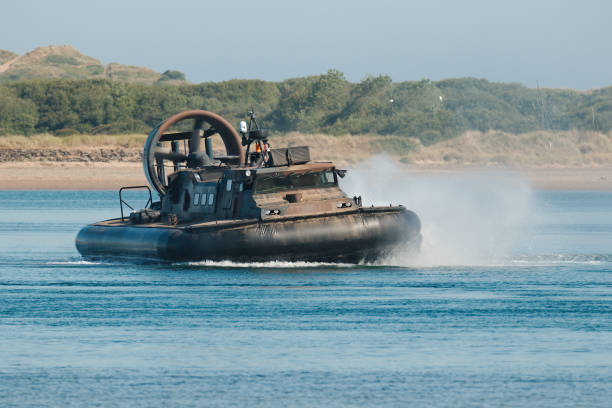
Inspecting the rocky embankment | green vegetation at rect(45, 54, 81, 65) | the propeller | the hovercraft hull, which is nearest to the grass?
the rocky embankment

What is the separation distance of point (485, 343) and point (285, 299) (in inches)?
214

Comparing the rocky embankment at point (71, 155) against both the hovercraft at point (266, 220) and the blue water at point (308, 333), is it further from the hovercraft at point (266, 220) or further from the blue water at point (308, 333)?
the hovercraft at point (266, 220)

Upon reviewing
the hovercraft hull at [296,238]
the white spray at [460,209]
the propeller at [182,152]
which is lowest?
the white spray at [460,209]

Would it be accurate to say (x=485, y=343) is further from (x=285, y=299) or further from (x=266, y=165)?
(x=266, y=165)

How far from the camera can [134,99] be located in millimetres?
99312

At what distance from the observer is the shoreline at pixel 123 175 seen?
65.4 meters

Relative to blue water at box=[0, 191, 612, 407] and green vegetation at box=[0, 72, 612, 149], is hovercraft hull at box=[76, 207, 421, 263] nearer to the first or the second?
blue water at box=[0, 191, 612, 407]

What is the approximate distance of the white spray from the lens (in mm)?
30906

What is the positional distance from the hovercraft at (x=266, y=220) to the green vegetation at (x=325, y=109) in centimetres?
5006

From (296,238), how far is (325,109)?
67953 millimetres

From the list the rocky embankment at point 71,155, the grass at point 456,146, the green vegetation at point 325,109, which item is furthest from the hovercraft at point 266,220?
the green vegetation at point 325,109

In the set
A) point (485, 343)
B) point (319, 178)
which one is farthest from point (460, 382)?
point (319, 178)

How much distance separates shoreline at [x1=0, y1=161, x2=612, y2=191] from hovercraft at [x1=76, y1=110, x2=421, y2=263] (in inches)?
1375

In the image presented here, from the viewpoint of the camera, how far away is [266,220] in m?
26.4
